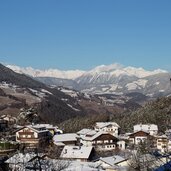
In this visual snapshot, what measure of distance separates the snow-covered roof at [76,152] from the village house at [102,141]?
27.0ft

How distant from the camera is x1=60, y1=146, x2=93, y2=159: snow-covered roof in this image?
3746cm

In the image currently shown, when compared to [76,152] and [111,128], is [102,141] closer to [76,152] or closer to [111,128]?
[111,128]

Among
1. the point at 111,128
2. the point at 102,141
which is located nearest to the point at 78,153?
the point at 102,141

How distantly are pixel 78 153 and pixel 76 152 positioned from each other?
274 mm

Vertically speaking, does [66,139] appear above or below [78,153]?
above

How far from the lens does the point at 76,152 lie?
125 ft

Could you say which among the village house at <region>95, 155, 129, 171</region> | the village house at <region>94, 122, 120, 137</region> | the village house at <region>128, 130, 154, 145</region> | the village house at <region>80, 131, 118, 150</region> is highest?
the village house at <region>94, 122, 120, 137</region>

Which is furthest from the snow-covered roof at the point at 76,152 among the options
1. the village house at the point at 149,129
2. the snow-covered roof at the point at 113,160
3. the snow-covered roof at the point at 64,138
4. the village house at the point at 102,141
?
the village house at the point at 149,129

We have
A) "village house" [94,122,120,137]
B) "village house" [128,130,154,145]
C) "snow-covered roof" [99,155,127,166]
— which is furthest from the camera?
"village house" [94,122,120,137]

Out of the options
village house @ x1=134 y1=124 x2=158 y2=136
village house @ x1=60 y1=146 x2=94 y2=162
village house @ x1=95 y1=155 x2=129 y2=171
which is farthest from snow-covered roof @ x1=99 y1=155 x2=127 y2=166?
village house @ x1=134 y1=124 x2=158 y2=136

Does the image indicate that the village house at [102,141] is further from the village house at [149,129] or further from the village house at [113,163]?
the village house at [113,163]

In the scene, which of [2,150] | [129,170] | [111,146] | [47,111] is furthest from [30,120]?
[47,111]

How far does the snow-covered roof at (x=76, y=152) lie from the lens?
123 feet

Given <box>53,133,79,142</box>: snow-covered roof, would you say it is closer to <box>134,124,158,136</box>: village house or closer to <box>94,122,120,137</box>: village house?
<box>94,122,120,137</box>: village house
